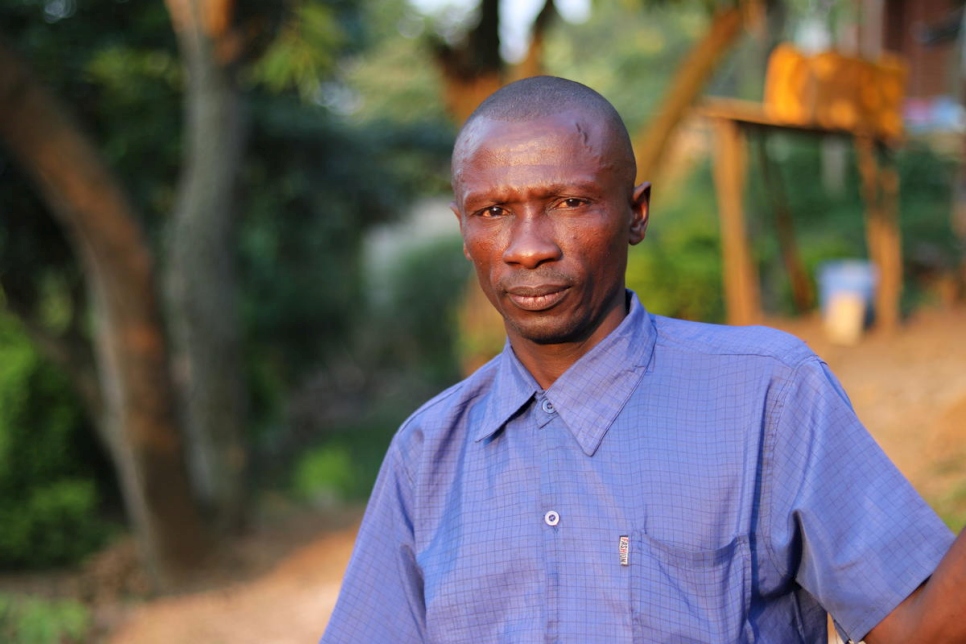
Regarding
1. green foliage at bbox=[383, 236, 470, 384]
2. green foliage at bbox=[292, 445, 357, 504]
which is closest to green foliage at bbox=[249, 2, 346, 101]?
green foliage at bbox=[292, 445, 357, 504]

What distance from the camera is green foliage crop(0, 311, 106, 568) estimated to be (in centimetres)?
860

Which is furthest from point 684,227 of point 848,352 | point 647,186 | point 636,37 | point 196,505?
point 636,37

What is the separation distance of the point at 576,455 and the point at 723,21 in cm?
634

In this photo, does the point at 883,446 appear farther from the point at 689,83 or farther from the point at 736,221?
the point at 689,83

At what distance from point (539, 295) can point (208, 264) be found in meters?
6.80

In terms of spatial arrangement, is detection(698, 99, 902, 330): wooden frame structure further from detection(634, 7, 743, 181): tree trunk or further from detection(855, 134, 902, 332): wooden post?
detection(634, 7, 743, 181): tree trunk

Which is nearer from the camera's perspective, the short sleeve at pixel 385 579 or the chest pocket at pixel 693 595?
the chest pocket at pixel 693 595

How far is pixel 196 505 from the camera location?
24.9 ft

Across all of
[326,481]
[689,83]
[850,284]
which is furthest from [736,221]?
[326,481]

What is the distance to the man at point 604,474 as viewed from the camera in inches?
54.5

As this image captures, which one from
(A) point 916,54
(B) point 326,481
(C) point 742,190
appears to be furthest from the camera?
(A) point 916,54

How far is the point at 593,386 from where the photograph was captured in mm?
1577

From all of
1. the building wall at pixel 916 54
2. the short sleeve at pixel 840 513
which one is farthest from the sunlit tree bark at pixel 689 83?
the building wall at pixel 916 54

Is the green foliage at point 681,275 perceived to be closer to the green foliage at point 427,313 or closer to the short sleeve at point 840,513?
the green foliage at point 427,313
